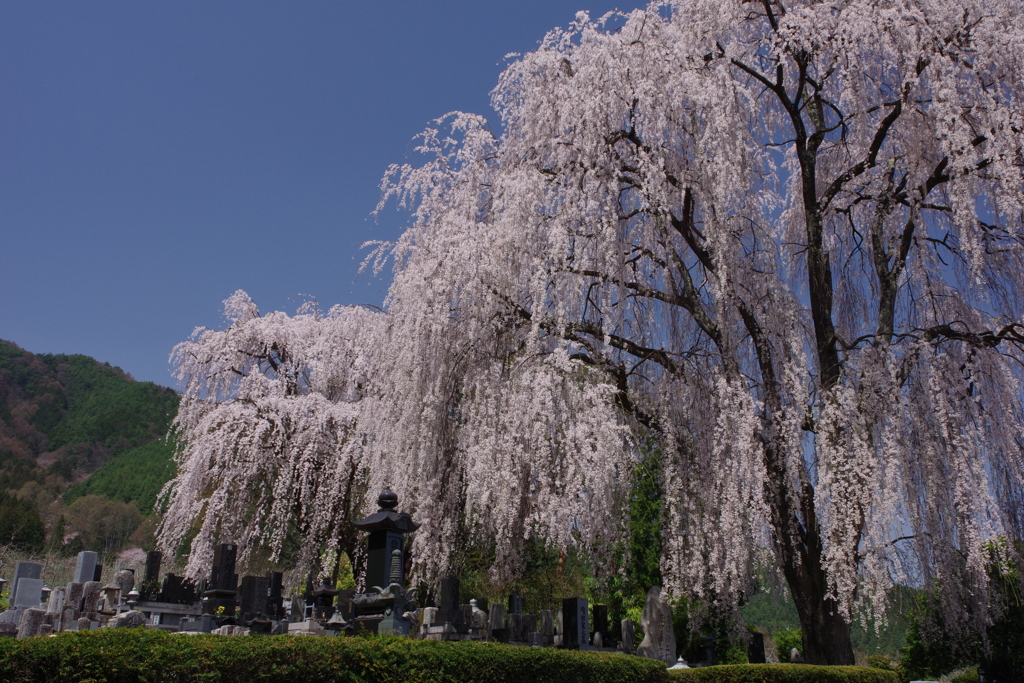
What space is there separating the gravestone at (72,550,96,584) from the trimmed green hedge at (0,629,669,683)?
Result: 834cm

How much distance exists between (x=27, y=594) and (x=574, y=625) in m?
8.27

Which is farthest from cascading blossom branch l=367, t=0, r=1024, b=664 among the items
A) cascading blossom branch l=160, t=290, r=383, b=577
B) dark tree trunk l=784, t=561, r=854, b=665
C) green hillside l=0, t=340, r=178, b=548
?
green hillside l=0, t=340, r=178, b=548

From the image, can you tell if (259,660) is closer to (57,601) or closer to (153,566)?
(57,601)

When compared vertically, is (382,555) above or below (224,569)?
above

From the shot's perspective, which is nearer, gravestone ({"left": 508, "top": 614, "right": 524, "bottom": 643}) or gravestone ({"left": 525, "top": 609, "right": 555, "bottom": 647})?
gravestone ({"left": 508, "top": 614, "right": 524, "bottom": 643})

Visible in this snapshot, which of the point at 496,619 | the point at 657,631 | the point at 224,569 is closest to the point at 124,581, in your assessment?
the point at 224,569

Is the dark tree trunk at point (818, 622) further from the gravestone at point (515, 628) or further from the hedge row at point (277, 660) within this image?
the gravestone at point (515, 628)

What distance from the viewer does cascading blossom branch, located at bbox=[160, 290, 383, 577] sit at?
13805 millimetres

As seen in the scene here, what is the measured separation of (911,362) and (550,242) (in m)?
4.82

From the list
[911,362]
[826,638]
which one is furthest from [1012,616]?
[911,362]

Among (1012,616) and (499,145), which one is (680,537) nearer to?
(499,145)

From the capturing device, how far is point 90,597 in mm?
10555

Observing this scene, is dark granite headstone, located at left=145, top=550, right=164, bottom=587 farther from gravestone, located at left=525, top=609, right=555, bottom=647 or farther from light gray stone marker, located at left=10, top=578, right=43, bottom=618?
gravestone, located at left=525, top=609, right=555, bottom=647

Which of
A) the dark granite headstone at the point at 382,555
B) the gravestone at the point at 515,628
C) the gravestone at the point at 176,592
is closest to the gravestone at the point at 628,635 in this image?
the gravestone at the point at 515,628
